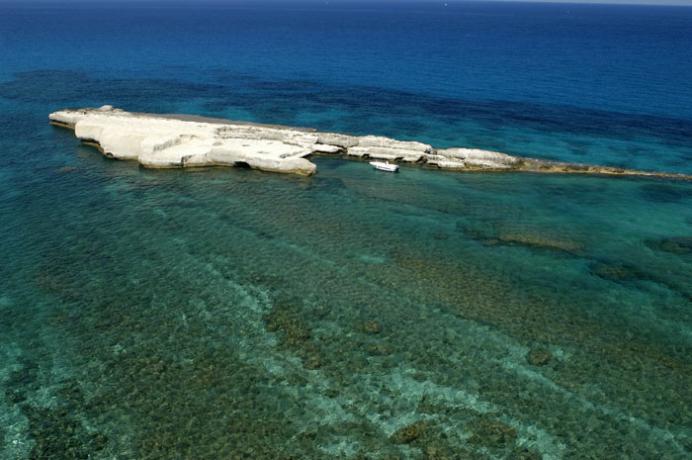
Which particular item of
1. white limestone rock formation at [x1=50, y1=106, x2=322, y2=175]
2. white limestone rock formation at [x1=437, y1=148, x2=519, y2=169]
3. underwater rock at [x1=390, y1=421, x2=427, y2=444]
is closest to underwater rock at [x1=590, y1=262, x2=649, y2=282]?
underwater rock at [x1=390, y1=421, x2=427, y2=444]

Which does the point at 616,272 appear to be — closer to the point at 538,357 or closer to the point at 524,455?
the point at 538,357

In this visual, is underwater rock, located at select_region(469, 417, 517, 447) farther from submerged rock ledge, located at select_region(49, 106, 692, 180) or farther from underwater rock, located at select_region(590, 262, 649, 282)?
submerged rock ledge, located at select_region(49, 106, 692, 180)

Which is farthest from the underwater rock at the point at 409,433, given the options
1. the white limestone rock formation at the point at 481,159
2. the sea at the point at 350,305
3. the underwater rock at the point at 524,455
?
the white limestone rock formation at the point at 481,159

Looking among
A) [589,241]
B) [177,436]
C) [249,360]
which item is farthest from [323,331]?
[589,241]

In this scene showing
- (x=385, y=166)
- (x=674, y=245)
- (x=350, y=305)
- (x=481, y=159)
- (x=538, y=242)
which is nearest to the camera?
(x=350, y=305)

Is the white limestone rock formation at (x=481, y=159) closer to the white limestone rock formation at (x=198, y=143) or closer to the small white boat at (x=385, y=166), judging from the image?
the small white boat at (x=385, y=166)

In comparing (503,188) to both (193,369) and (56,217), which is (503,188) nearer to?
(193,369)

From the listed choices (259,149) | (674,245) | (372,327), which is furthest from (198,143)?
(674,245)
